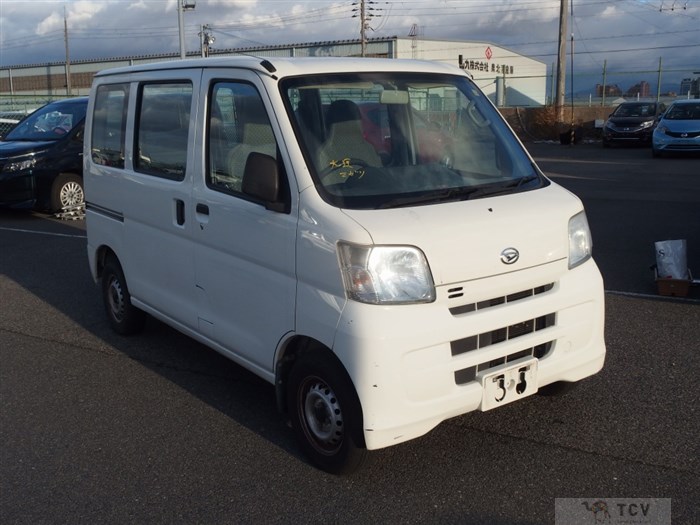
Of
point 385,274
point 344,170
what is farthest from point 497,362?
point 344,170

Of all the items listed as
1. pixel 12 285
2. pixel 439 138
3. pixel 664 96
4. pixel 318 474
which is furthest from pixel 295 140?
pixel 664 96

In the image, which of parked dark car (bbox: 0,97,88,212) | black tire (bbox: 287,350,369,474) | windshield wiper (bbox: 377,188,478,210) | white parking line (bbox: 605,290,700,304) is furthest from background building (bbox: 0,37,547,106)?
black tire (bbox: 287,350,369,474)

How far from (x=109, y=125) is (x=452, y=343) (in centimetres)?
358

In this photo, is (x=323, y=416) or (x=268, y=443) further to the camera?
(x=268, y=443)

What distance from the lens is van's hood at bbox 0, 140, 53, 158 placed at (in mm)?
11977

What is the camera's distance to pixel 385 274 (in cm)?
345

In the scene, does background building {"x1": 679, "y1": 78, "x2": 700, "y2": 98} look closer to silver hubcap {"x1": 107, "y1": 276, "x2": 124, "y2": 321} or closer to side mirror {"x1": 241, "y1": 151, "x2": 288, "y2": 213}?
silver hubcap {"x1": 107, "y1": 276, "x2": 124, "y2": 321}

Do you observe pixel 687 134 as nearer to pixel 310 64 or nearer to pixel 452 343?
pixel 310 64

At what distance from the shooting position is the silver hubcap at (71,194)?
12344 mm

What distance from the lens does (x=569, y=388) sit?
4539mm

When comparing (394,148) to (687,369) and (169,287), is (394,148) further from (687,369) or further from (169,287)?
(687,369)

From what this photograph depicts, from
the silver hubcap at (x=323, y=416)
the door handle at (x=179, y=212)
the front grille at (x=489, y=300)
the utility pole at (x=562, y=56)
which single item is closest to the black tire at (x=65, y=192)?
the door handle at (x=179, y=212)

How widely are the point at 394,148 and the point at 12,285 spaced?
17.8 feet

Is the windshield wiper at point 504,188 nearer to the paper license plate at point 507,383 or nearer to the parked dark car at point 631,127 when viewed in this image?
the paper license plate at point 507,383
